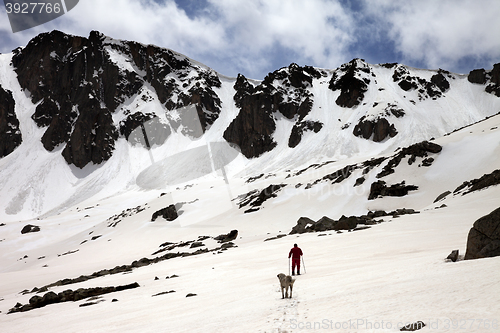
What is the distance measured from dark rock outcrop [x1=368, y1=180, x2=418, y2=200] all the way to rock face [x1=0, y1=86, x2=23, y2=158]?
173160mm

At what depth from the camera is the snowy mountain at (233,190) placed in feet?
21.1

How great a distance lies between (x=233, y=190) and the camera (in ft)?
221

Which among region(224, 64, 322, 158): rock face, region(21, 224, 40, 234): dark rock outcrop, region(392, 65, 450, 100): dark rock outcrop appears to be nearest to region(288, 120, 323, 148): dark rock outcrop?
region(224, 64, 322, 158): rock face

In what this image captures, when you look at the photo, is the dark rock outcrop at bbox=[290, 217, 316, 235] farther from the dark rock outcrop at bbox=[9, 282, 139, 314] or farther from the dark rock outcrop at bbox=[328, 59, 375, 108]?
the dark rock outcrop at bbox=[328, 59, 375, 108]

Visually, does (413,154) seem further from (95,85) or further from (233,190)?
(95,85)

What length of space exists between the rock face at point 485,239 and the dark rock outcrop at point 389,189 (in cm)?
2987

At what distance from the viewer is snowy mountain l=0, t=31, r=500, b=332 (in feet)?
21.1

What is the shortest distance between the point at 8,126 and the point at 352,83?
168379 mm

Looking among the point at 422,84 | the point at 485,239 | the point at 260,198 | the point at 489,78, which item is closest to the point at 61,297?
the point at 485,239

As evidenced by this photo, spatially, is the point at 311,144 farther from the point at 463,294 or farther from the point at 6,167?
the point at 6,167

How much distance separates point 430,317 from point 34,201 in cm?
14823

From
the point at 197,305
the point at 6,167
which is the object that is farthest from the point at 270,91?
the point at 197,305

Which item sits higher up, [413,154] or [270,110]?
[270,110]

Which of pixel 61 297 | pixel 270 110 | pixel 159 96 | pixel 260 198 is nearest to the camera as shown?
pixel 61 297
